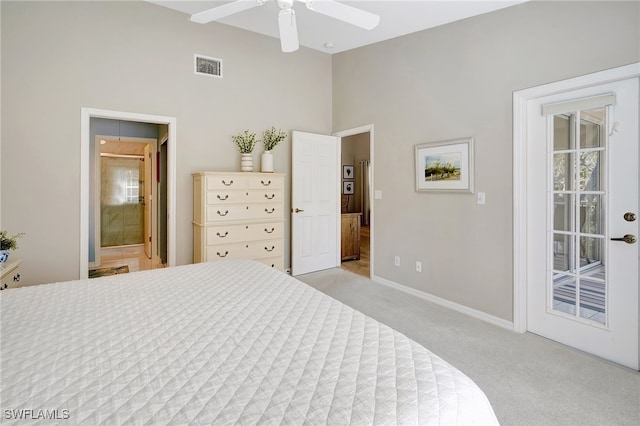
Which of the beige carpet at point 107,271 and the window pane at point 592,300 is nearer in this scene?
the window pane at point 592,300

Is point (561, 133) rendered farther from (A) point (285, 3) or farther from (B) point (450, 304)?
(A) point (285, 3)

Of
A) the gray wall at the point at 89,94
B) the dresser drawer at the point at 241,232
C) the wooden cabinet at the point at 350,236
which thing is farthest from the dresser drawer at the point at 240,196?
the wooden cabinet at the point at 350,236

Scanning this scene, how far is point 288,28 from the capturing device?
7.61 feet

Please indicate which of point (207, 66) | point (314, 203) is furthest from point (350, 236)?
point (207, 66)

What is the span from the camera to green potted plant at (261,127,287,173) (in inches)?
161

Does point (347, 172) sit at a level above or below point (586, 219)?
above

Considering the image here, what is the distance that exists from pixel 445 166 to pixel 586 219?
1.25 metres

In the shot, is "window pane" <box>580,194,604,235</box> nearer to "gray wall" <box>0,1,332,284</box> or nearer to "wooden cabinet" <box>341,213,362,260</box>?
"wooden cabinet" <box>341,213,362,260</box>

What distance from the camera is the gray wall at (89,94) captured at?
9.63 ft

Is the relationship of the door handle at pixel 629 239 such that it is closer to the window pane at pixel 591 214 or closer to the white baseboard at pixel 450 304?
the window pane at pixel 591 214

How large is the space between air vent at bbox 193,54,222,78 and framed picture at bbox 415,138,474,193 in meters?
2.55

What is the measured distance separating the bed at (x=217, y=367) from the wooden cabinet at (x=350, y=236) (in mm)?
3936

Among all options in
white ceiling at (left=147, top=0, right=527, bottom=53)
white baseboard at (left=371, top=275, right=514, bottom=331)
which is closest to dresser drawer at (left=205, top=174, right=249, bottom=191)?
white ceiling at (left=147, top=0, right=527, bottom=53)

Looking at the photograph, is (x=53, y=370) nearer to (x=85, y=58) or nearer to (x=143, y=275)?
(x=143, y=275)
